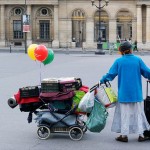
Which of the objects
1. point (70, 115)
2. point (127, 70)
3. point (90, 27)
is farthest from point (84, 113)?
point (90, 27)

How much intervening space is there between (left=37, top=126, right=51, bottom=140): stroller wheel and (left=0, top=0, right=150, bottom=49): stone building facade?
60.8 metres

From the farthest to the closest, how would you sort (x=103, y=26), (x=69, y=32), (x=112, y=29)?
(x=69, y=32), (x=103, y=26), (x=112, y=29)

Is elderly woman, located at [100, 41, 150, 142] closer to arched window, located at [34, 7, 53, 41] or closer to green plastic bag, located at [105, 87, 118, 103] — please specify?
green plastic bag, located at [105, 87, 118, 103]

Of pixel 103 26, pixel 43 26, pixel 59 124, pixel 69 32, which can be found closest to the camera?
pixel 59 124

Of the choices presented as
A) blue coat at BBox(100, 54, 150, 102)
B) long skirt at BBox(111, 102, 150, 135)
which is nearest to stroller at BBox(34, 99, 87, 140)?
long skirt at BBox(111, 102, 150, 135)

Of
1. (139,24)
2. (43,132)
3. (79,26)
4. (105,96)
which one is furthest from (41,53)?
(79,26)

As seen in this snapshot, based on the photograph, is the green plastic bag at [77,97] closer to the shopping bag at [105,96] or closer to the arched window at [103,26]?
the shopping bag at [105,96]

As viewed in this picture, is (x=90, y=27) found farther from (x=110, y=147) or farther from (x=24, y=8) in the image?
(x=110, y=147)

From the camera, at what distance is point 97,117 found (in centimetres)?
1069

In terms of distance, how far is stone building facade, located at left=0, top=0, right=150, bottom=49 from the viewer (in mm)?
72688

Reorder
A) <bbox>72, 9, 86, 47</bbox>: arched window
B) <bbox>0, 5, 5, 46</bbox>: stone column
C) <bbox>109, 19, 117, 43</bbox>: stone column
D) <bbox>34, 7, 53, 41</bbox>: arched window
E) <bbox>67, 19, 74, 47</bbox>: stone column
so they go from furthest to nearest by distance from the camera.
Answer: <bbox>34, 7, 53, 41</bbox>: arched window → <bbox>0, 5, 5, 46</bbox>: stone column → <bbox>72, 9, 86, 47</bbox>: arched window → <bbox>67, 19, 74, 47</bbox>: stone column → <bbox>109, 19, 117, 43</bbox>: stone column

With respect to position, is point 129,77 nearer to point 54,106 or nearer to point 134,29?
point 54,106

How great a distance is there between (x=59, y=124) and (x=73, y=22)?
209 feet

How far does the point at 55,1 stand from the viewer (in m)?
74.1
